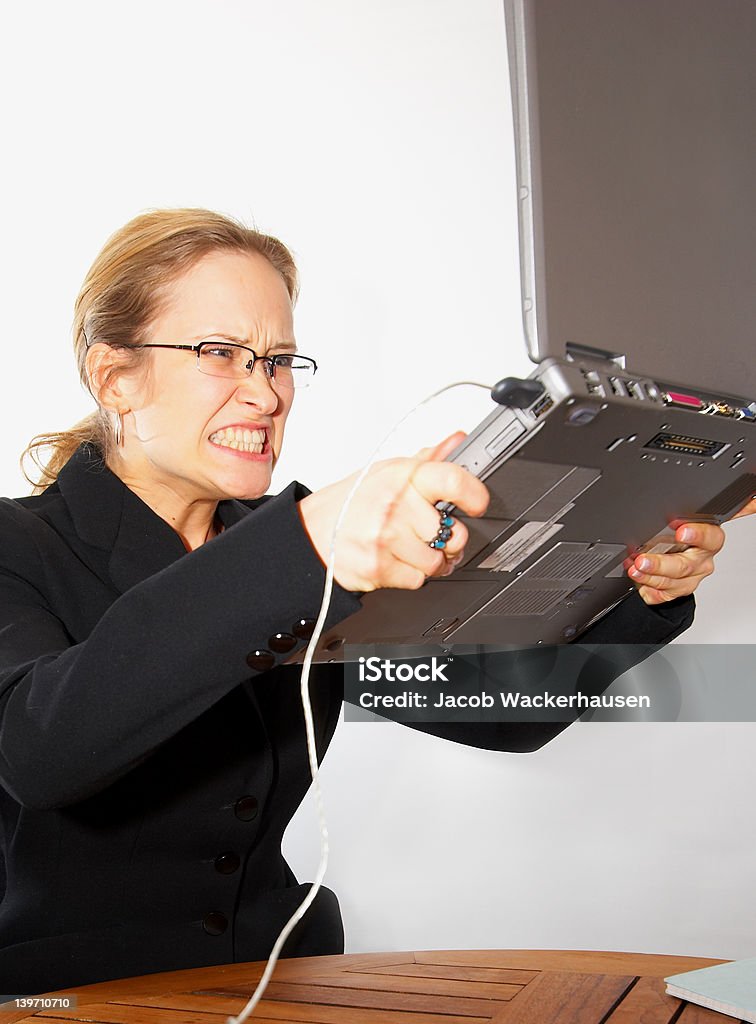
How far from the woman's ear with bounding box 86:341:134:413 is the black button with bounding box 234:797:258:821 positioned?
1.73ft

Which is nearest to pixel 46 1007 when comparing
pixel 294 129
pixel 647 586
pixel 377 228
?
pixel 647 586

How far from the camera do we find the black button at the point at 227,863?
125cm

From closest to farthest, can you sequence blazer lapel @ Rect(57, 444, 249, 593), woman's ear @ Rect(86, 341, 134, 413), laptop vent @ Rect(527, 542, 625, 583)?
laptop vent @ Rect(527, 542, 625, 583) < blazer lapel @ Rect(57, 444, 249, 593) < woman's ear @ Rect(86, 341, 134, 413)

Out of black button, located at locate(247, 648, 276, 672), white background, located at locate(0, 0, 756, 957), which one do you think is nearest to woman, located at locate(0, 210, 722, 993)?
black button, located at locate(247, 648, 276, 672)

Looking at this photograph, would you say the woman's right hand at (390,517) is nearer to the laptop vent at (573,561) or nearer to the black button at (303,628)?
the black button at (303,628)

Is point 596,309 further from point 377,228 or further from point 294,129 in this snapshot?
point 294,129

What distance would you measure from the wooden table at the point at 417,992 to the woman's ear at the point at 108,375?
723 millimetres

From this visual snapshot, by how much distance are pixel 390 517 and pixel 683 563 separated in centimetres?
58

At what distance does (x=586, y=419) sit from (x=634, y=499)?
0.78 ft

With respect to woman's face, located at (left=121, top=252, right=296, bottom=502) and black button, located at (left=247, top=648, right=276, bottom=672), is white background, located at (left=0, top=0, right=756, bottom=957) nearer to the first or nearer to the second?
woman's face, located at (left=121, top=252, right=296, bottom=502)

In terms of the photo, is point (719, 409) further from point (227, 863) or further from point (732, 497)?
point (227, 863)

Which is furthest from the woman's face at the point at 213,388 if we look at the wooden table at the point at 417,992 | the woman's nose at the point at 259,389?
the wooden table at the point at 417,992

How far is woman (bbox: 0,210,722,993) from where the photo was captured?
2.64 feet

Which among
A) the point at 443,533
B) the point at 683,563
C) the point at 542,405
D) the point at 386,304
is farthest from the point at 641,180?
the point at 386,304
